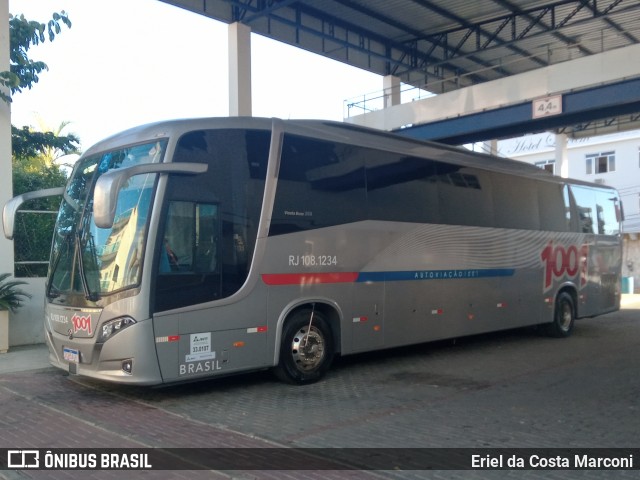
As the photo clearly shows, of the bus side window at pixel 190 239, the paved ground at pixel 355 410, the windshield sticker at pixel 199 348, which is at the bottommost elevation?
the paved ground at pixel 355 410

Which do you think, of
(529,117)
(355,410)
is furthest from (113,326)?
(529,117)

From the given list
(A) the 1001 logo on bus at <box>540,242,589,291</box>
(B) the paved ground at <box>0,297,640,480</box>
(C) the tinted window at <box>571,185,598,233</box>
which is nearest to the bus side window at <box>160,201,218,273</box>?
(B) the paved ground at <box>0,297,640,480</box>

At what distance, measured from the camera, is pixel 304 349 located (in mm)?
9695

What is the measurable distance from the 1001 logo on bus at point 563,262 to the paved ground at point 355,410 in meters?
3.30

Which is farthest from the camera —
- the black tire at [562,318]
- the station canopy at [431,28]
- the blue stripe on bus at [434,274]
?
the station canopy at [431,28]

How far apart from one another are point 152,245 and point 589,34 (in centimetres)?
1967

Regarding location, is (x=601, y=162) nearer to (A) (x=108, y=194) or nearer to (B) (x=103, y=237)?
(B) (x=103, y=237)

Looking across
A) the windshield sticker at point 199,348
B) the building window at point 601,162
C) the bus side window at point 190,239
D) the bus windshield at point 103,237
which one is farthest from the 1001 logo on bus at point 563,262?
the building window at point 601,162

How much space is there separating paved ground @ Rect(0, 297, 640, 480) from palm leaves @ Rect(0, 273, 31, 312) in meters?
0.97

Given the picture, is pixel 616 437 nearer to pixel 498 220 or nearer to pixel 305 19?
pixel 498 220

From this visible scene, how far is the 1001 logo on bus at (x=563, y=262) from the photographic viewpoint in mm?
15211

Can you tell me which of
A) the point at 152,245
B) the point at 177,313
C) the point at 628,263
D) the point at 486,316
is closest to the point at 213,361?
the point at 177,313

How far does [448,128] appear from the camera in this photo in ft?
65.2

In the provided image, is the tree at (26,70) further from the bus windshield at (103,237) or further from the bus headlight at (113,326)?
the bus headlight at (113,326)
